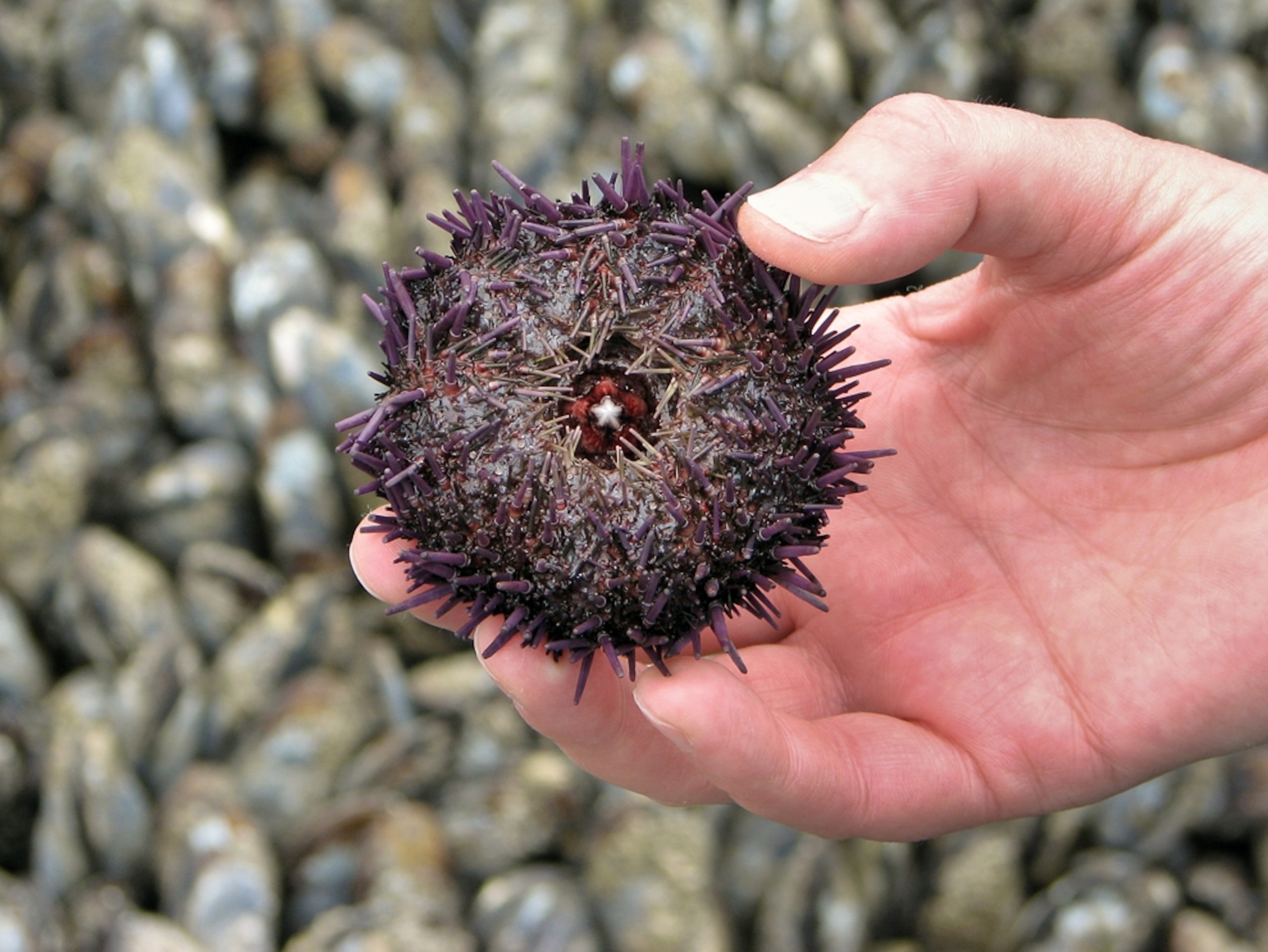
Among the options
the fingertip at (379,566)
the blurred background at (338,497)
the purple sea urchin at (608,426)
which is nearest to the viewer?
the purple sea urchin at (608,426)

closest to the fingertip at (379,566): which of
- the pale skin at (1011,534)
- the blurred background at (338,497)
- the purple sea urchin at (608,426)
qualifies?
the pale skin at (1011,534)

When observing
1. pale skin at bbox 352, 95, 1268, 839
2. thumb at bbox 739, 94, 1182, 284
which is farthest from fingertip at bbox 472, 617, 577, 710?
thumb at bbox 739, 94, 1182, 284

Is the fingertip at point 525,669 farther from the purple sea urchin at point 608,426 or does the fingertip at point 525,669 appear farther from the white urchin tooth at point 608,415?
the white urchin tooth at point 608,415

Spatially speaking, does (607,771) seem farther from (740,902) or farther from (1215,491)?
(1215,491)

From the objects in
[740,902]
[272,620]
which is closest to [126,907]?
[272,620]

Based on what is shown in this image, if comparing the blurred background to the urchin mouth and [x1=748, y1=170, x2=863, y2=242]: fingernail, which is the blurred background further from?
[x1=748, y1=170, x2=863, y2=242]: fingernail
